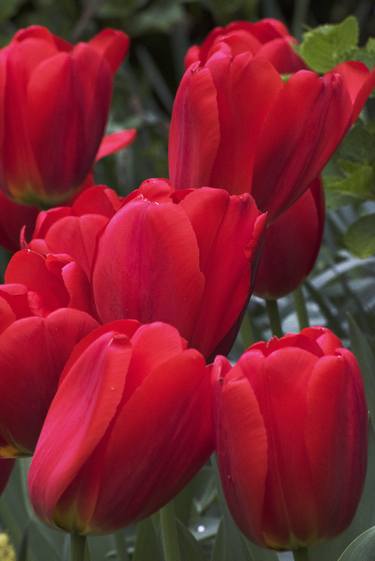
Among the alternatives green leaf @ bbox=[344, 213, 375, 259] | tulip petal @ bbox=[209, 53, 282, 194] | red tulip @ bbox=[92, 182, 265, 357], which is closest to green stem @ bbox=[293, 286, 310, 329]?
green leaf @ bbox=[344, 213, 375, 259]

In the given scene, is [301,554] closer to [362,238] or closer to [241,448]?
[241,448]

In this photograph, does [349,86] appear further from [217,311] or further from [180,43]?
[180,43]

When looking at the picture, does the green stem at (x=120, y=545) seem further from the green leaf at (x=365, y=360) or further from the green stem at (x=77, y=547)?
the green stem at (x=77, y=547)

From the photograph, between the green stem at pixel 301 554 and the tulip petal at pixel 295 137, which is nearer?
the green stem at pixel 301 554

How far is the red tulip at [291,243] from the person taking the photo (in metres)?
0.89

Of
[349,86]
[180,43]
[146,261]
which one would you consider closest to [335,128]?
[349,86]

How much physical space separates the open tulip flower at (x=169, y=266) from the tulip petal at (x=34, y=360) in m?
0.03

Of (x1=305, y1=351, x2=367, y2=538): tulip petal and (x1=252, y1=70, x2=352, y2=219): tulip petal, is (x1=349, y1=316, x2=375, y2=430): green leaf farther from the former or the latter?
(x1=305, y1=351, x2=367, y2=538): tulip petal

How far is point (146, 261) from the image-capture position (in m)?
0.62

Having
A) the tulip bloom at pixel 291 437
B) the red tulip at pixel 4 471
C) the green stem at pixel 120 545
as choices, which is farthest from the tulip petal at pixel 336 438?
the green stem at pixel 120 545

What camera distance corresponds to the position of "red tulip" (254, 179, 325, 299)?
893 mm

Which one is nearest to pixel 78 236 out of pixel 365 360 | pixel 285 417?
pixel 285 417

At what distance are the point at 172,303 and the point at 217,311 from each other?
27 millimetres

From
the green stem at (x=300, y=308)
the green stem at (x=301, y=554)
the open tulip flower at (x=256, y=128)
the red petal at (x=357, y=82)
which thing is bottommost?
the green stem at (x=300, y=308)
